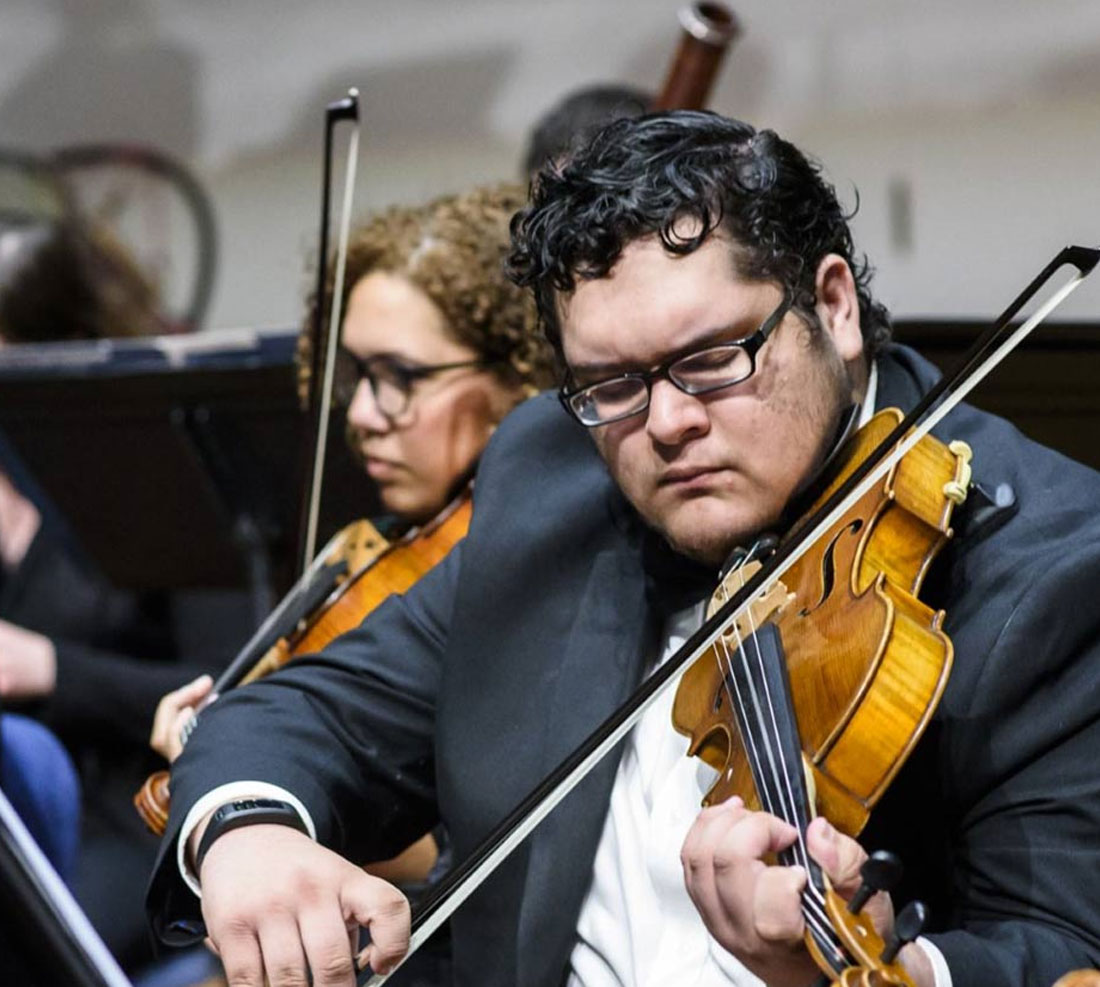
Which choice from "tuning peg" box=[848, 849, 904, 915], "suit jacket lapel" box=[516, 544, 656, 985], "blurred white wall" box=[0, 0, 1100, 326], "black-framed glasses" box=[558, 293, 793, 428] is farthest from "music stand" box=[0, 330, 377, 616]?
"tuning peg" box=[848, 849, 904, 915]

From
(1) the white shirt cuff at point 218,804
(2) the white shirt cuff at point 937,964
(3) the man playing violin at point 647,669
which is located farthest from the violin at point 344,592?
(2) the white shirt cuff at point 937,964

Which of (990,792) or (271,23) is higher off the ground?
(990,792)

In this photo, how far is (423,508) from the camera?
1818 millimetres

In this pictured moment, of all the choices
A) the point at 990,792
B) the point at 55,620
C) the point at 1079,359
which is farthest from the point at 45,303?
the point at 990,792

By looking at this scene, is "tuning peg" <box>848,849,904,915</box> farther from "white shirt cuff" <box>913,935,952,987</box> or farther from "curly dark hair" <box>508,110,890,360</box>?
"curly dark hair" <box>508,110,890,360</box>

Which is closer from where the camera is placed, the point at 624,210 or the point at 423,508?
the point at 624,210

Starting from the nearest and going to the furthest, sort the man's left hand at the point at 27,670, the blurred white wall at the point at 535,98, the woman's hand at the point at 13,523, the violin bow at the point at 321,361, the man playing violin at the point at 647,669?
the man playing violin at the point at 647,669 < the violin bow at the point at 321,361 < the man's left hand at the point at 27,670 < the woman's hand at the point at 13,523 < the blurred white wall at the point at 535,98

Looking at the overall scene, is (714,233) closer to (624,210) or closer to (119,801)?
(624,210)

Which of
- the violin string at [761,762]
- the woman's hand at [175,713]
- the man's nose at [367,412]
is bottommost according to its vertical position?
the woman's hand at [175,713]

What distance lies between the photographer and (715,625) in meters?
1.09

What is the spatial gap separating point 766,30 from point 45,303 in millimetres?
1443

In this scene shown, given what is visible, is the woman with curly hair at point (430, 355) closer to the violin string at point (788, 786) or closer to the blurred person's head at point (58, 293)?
the violin string at point (788, 786)

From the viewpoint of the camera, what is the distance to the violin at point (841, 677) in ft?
3.18

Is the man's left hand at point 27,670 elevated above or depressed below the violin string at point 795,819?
below
